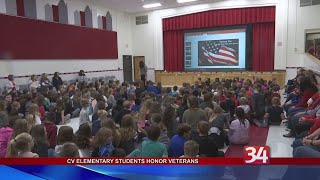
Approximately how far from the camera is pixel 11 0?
10.2 m

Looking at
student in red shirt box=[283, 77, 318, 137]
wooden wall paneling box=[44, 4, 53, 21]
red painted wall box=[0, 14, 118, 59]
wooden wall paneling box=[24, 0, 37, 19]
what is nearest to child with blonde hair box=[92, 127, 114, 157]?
student in red shirt box=[283, 77, 318, 137]

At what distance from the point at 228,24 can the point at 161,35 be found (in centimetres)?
368

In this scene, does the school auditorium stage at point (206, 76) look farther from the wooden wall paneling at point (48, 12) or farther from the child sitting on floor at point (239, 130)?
the child sitting on floor at point (239, 130)

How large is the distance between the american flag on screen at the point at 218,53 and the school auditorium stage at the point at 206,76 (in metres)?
0.72

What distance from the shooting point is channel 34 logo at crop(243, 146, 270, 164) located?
110cm

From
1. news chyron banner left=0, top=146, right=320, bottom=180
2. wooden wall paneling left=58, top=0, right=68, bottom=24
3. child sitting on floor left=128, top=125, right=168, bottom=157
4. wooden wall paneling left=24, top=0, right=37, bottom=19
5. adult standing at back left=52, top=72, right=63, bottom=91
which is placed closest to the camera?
news chyron banner left=0, top=146, right=320, bottom=180

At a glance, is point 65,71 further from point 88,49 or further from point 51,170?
point 51,170

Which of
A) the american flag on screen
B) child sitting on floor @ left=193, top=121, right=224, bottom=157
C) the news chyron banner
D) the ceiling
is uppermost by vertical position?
the ceiling

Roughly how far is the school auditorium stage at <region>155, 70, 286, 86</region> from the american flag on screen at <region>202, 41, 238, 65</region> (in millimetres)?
724

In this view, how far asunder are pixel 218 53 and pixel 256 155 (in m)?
13.8

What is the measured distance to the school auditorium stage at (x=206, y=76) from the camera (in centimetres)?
1296

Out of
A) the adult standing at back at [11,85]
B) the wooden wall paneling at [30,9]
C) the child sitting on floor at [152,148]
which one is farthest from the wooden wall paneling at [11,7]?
the child sitting on floor at [152,148]

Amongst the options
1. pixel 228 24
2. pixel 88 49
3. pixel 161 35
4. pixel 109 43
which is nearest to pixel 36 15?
pixel 88 49

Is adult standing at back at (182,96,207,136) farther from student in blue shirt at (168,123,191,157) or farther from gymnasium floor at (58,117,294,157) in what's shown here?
student in blue shirt at (168,123,191,157)
